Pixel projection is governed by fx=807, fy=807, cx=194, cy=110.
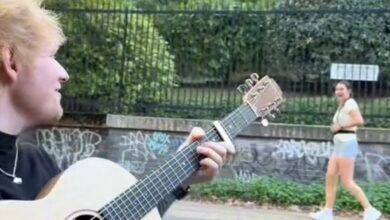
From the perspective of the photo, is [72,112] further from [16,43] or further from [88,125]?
[16,43]

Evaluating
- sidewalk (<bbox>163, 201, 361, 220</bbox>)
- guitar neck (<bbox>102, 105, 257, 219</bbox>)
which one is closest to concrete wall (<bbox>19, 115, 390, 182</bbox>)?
sidewalk (<bbox>163, 201, 361, 220</bbox>)

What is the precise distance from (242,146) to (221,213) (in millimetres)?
1141

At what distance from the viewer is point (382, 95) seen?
9.72 meters

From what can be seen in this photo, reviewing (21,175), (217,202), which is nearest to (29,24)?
(21,175)

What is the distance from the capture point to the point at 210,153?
89.3 inches

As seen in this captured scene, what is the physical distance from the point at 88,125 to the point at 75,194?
28.7 feet

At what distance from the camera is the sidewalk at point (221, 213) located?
8836mm

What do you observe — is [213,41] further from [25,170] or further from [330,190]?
[25,170]

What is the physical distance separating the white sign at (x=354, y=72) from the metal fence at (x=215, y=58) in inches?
0.6

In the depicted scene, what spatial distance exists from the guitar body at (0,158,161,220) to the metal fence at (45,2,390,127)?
7.57 metres

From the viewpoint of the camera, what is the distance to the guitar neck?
81.3 inches

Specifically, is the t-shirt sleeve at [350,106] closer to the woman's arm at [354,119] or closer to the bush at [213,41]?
the woman's arm at [354,119]

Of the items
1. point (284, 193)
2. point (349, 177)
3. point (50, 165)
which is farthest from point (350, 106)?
point (50, 165)

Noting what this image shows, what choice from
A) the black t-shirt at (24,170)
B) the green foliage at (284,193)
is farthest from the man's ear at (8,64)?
the green foliage at (284,193)
